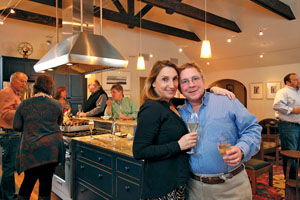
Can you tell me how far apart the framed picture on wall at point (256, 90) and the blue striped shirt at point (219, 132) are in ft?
24.2

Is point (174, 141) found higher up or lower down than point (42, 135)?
higher up

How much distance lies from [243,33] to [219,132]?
21.6 feet

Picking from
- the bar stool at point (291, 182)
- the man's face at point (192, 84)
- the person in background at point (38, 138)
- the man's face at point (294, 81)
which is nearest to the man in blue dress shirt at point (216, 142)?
the man's face at point (192, 84)

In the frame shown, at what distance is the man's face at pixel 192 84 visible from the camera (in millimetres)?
1438

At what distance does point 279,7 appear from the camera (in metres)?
5.43

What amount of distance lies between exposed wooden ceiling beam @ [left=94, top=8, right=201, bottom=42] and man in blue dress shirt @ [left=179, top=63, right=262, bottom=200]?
527 centimetres

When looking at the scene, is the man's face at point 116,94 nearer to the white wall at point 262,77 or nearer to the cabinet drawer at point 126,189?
the cabinet drawer at point 126,189

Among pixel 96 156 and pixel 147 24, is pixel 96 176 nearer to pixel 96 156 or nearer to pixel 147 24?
pixel 96 156

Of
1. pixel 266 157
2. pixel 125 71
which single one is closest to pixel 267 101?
pixel 266 157

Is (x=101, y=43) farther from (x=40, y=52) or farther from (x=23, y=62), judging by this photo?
(x=40, y=52)

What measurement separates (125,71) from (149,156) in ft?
21.7

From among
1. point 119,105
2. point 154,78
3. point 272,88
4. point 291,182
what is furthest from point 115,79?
point 154,78

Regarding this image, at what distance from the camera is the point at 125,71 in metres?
7.68

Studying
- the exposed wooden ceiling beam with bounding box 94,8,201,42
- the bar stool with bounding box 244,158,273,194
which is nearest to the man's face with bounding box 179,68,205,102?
the bar stool with bounding box 244,158,273,194
